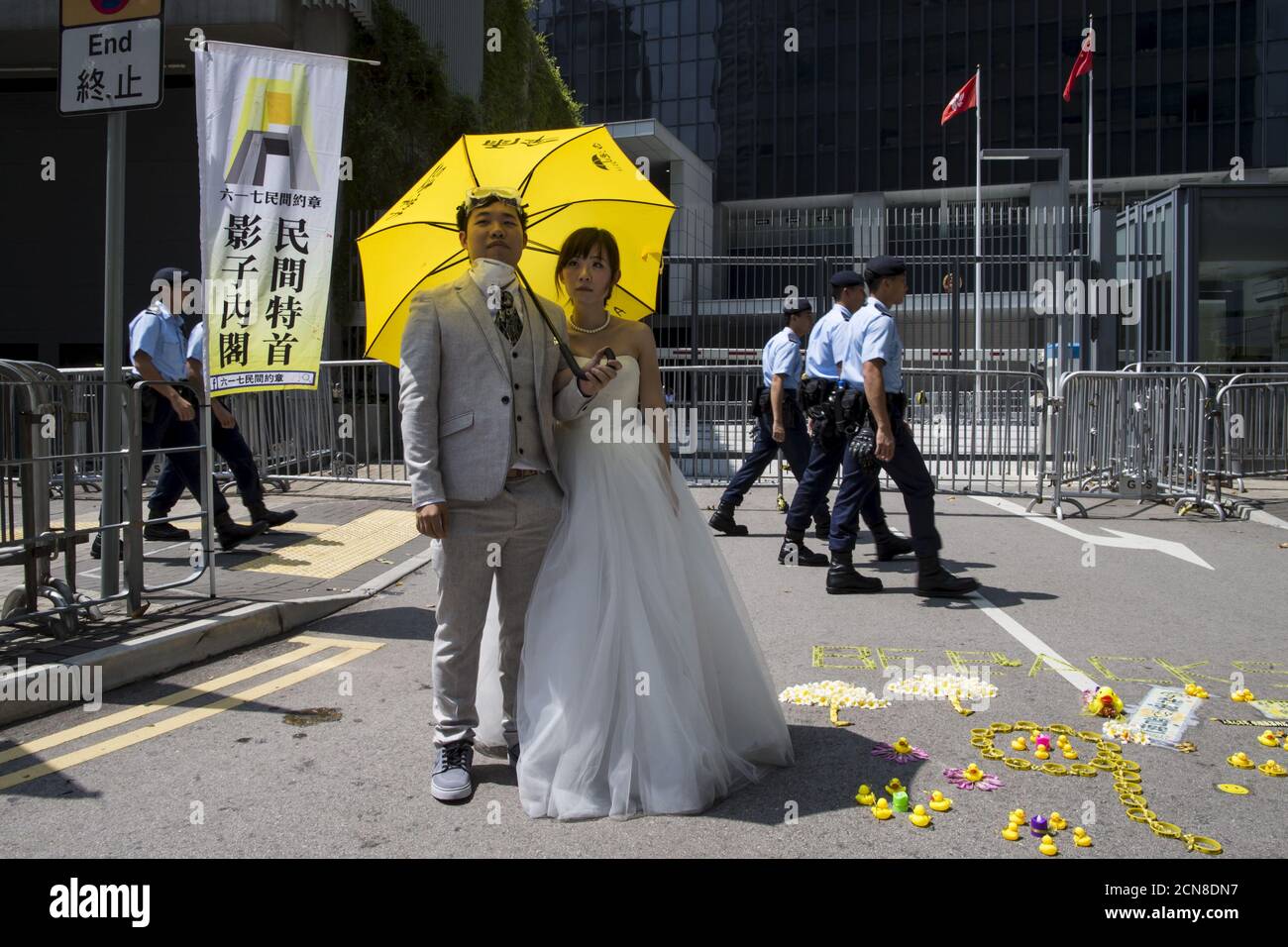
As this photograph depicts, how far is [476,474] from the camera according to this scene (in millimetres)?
3607

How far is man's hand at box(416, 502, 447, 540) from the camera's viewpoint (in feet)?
11.6

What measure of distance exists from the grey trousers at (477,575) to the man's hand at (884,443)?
3.32 metres

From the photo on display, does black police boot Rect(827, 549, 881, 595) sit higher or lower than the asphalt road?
higher

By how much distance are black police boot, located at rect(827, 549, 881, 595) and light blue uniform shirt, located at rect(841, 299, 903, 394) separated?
1.15 meters

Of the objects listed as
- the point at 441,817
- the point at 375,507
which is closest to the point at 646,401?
the point at 441,817

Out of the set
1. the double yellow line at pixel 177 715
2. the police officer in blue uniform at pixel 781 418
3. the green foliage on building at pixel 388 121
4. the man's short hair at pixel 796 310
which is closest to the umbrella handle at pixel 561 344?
the double yellow line at pixel 177 715

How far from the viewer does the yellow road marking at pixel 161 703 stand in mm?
4266

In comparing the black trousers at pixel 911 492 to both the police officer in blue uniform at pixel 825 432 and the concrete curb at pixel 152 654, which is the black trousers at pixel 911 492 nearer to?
the police officer in blue uniform at pixel 825 432

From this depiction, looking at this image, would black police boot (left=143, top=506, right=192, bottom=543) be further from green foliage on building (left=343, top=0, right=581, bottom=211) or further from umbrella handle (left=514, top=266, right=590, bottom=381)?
green foliage on building (left=343, top=0, right=581, bottom=211)

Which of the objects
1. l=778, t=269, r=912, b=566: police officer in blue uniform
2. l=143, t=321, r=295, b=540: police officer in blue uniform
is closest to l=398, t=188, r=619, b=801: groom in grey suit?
l=778, t=269, r=912, b=566: police officer in blue uniform

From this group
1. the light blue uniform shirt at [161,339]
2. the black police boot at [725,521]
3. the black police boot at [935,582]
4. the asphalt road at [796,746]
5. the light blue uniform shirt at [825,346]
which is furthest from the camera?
the black police boot at [725,521]

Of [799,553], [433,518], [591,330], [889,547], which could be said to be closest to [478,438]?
[433,518]

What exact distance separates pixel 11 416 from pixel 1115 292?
14510mm
